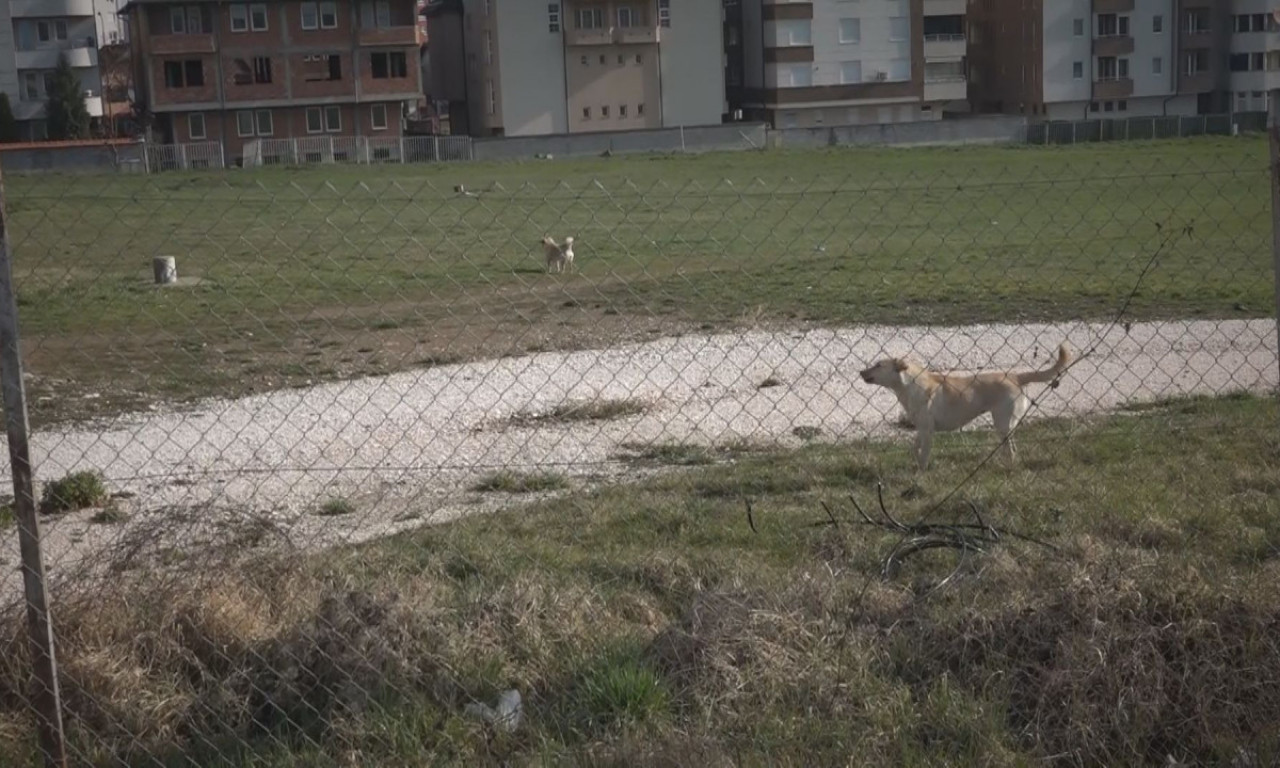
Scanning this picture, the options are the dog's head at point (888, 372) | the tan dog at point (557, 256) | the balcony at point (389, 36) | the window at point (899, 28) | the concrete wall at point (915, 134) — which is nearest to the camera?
the dog's head at point (888, 372)

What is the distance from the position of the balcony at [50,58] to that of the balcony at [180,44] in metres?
10.7

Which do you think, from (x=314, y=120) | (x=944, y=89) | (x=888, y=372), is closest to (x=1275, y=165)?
(x=888, y=372)

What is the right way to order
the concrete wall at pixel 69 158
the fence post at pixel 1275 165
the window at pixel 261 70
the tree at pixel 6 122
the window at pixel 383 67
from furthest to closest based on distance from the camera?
the window at pixel 383 67, the tree at pixel 6 122, the window at pixel 261 70, the concrete wall at pixel 69 158, the fence post at pixel 1275 165

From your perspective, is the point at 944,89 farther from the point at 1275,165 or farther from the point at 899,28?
the point at 1275,165

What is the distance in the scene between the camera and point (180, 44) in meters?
66.0

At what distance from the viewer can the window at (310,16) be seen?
67812 mm

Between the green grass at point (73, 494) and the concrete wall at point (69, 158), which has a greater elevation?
the concrete wall at point (69, 158)

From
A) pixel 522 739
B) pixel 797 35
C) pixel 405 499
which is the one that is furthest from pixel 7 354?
pixel 797 35

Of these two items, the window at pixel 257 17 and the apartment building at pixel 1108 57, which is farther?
the apartment building at pixel 1108 57

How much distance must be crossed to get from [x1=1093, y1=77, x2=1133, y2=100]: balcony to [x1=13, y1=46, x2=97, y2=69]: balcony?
4692 centimetres

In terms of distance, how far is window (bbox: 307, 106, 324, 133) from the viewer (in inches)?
2689

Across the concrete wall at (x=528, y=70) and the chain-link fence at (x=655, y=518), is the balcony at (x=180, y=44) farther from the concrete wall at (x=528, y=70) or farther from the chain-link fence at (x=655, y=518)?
the chain-link fence at (x=655, y=518)

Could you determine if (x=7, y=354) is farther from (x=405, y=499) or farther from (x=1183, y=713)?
(x=405, y=499)

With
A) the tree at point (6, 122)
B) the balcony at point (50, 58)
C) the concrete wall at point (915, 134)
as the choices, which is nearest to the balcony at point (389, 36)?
the tree at point (6, 122)
